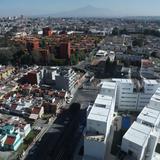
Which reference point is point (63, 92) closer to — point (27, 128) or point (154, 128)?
point (27, 128)

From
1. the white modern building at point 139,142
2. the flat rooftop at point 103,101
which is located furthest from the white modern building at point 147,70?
the white modern building at point 139,142

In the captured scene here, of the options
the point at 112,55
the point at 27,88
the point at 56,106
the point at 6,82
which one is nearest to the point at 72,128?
the point at 56,106

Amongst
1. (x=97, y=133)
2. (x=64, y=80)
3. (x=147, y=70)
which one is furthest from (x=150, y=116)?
(x=147, y=70)

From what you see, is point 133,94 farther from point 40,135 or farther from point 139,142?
point 40,135

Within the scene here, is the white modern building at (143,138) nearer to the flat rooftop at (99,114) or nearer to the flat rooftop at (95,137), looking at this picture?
the flat rooftop at (95,137)

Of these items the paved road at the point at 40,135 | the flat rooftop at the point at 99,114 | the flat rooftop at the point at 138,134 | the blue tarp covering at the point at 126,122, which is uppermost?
the flat rooftop at the point at 99,114

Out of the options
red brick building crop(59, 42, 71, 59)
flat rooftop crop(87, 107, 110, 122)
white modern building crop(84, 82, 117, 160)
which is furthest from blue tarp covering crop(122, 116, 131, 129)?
red brick building crop(59, 42, 71, 59)
